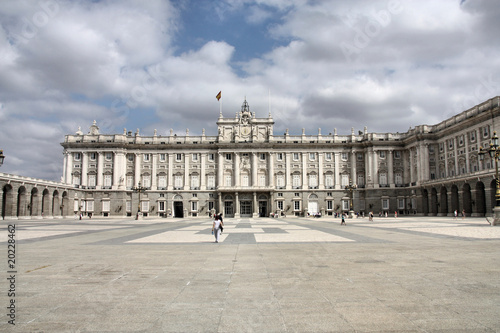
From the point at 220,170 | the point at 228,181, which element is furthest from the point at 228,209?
the point at 220,170

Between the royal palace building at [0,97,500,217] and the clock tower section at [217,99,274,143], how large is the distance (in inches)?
8.2

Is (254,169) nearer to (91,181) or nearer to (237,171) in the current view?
(237,171)

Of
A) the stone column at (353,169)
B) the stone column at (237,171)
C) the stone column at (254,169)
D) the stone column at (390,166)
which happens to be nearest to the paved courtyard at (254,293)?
the stone column at (254,169)

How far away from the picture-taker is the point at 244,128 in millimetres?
77875

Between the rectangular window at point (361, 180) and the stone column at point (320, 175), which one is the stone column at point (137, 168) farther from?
the rectangular window at point (361, 180)

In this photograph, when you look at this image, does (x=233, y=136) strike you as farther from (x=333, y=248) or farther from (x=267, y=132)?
(x=333, y=248)

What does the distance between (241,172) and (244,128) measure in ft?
30.1

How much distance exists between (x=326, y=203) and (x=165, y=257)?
2644 inches

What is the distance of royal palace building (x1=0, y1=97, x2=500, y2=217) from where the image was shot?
247 feet

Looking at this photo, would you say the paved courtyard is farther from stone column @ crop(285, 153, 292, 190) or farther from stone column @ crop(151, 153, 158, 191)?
stone column @ crop(151, 153, 158, 191)

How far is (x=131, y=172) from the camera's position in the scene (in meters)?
78.2

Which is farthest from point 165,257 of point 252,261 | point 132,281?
point 132,281

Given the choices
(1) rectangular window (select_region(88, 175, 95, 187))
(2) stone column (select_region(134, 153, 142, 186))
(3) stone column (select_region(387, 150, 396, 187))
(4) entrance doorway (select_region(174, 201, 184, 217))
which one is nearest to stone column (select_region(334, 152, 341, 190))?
(3) stone column (select_region(387, 150, 396, 187))

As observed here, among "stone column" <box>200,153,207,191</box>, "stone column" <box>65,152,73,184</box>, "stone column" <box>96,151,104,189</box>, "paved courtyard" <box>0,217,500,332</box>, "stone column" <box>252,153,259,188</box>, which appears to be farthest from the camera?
"stone column" <box>200,153,207,191</box>
